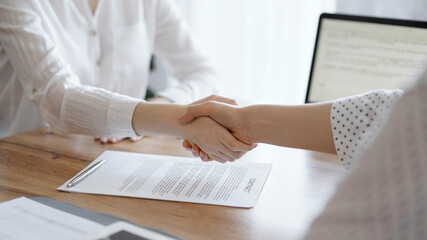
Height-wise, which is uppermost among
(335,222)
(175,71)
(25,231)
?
(335,222)

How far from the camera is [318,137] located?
0.82 metres

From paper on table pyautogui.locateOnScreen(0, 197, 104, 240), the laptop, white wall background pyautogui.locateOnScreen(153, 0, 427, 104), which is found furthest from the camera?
white wall background pyautogui.locateOnScreen(153, 0, 427, 104)

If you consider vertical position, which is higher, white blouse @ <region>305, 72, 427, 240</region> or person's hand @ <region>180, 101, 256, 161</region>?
white blouse @ <region>305, 72, 427, 240</region>

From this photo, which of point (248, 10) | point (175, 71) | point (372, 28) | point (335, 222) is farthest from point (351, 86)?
point (248, 10)

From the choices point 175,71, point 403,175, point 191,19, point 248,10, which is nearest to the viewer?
point 403,175

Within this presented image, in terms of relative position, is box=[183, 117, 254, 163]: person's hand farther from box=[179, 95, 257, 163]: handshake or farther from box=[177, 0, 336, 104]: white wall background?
box=[177, 0, 336, 104]: white wall background

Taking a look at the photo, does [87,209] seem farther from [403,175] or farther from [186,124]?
[403,175]

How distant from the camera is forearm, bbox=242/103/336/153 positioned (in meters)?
0.81

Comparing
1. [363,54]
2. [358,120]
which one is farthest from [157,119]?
[363,54]

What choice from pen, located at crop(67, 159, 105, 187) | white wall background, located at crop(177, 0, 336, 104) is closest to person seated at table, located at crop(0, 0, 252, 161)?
pen, located at crop(67, 159, 105, 187)

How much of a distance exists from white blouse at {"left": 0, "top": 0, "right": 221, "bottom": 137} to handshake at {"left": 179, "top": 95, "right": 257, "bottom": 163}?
0.61ft

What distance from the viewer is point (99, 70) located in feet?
4.87

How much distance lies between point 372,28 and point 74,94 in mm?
894

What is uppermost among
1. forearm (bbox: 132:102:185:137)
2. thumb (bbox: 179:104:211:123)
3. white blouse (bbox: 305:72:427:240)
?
white blouse (bbox: 305:72:427:240)
